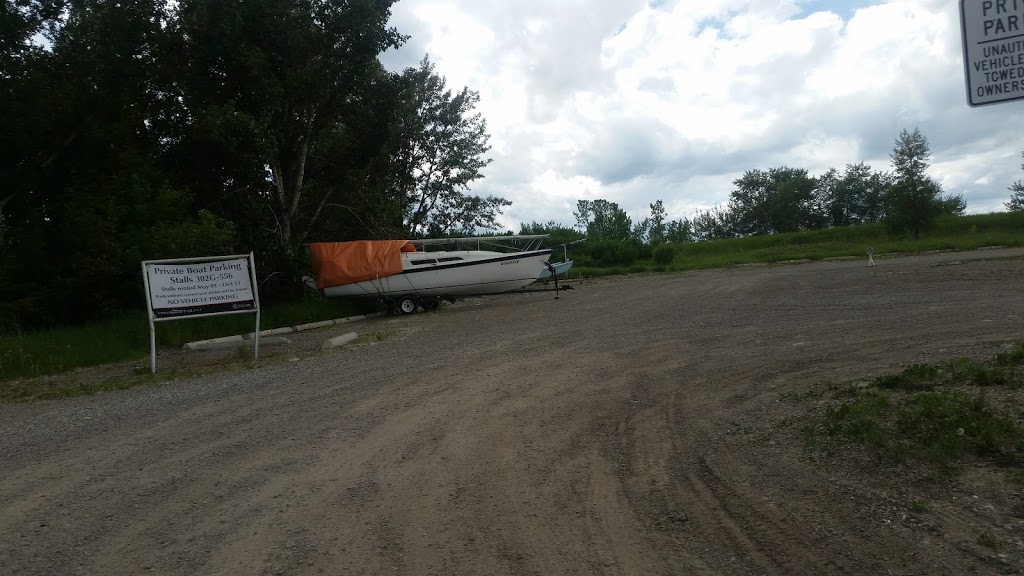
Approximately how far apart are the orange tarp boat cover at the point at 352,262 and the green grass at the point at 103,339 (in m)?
1.50

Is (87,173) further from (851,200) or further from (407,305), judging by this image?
(851,200)

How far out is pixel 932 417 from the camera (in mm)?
5531

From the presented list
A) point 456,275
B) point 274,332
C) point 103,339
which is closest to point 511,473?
point 103,339

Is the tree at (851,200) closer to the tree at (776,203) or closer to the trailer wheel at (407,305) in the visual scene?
the tree at (776,203)

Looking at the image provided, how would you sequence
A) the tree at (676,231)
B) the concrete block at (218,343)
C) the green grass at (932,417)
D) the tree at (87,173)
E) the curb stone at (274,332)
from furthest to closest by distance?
the tree at (676,231)
the tree at (87,173)
the curb stone at (274,332)
the concrete block at (218,343)
the green grass at (932,417)

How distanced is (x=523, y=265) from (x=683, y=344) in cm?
1144

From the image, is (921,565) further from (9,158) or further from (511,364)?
(9,158)

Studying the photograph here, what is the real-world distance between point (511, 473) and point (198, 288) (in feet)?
31.2

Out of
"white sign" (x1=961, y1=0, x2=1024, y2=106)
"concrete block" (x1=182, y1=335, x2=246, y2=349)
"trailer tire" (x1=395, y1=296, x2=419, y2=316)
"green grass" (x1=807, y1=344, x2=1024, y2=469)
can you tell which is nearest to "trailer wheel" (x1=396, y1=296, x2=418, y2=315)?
"trailer tire" (x1=395, y1=296, x2=419, y2=316)

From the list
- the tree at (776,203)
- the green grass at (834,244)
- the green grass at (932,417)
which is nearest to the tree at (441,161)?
the green grass at (834,244)

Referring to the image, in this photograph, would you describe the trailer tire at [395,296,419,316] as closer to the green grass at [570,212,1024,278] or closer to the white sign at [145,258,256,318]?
the white sign at [145,258,256,318]

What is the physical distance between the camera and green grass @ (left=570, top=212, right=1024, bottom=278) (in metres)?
37.1

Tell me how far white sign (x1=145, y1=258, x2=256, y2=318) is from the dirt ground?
1748 mm

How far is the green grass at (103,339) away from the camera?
13406 millimetres
